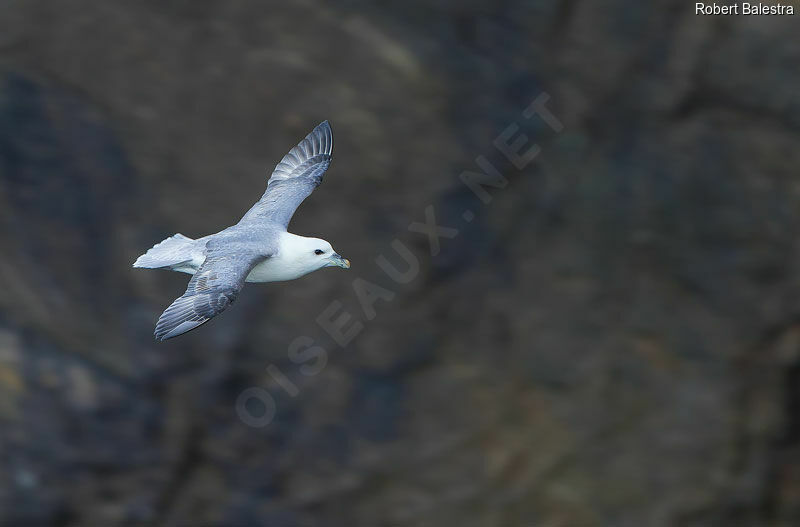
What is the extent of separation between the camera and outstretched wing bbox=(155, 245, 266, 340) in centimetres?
543

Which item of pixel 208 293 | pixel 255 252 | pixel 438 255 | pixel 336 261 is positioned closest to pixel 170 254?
pixel 255 252

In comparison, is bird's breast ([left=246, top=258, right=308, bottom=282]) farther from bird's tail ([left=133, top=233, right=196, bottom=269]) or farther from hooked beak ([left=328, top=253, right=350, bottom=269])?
bird's tail ([left=133, top=233, right=196, bottom=269])

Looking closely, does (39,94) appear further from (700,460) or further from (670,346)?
(700,460)

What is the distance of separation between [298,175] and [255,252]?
1066 mm

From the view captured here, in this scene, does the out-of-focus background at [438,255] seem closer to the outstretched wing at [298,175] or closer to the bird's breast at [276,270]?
the outstretched wing at [298,175]

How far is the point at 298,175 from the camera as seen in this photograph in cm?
679

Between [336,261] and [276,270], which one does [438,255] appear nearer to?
[336,261]

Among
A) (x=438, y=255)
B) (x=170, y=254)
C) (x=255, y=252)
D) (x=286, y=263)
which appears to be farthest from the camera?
(x=438, y=255)

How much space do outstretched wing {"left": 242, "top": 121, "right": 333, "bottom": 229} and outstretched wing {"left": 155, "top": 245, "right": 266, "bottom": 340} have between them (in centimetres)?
83

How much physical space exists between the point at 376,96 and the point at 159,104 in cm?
138

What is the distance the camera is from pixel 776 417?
7055 millimetres

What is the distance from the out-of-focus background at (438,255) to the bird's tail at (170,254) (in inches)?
26.8

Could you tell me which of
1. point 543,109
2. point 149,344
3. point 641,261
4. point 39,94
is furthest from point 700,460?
point 39,94

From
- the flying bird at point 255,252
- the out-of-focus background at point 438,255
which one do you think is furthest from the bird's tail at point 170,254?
the out-of-focus background at point 438,255
